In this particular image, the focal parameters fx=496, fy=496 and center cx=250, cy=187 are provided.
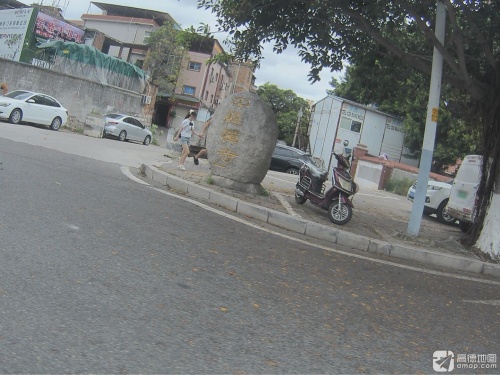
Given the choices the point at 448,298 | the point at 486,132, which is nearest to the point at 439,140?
the point at 486,132

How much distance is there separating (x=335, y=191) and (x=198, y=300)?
526cm

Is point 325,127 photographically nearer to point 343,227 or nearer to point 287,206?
point 287,206

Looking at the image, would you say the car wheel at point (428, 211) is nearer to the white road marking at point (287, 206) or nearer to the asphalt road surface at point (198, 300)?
the white road marking at point (287, 206)

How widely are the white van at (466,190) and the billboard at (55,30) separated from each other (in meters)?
28.2

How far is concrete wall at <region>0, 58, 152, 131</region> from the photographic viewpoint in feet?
77.1

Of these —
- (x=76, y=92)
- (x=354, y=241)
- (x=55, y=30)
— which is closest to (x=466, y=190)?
(x=354, y=241)

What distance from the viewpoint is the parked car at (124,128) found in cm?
2541

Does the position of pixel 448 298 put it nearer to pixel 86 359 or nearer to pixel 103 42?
pixel 86 359

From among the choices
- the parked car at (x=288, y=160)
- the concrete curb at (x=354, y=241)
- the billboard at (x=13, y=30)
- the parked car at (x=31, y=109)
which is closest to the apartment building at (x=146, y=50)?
the billboard at (x=13, y=30)

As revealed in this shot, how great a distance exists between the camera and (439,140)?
29.0 metres

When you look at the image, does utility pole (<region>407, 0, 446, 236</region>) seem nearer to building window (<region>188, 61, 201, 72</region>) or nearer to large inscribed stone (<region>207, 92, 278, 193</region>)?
large inscribed stone (<region>207, 92, 278, 193</region>)

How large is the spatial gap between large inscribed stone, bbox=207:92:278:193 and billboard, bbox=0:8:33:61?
84.7 ft

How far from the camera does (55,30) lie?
32.5 m

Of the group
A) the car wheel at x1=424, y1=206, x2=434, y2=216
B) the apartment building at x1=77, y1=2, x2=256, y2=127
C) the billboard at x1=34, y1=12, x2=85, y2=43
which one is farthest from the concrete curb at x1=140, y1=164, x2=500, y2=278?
the apartment building at x1=77, y1=2, x2=256, y2=127
